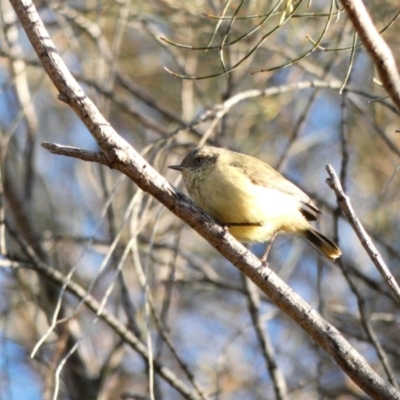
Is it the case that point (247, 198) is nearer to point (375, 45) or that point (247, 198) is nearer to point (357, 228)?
point (357, 228)

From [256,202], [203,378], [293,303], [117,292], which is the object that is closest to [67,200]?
[117,292]

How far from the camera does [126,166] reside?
2.60 meters

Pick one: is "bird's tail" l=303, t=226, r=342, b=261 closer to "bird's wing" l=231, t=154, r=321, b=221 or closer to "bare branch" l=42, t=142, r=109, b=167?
"bird's wing" l=231, t=154, r=321, b=221

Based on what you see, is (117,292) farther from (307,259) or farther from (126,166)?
(126,166)

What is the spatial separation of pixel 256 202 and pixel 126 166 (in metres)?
1.62

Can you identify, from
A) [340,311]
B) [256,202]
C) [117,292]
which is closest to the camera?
[256,202]

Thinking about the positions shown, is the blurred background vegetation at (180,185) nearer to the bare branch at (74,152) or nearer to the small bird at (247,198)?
the small bird at (247,198)

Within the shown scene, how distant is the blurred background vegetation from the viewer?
5.34m

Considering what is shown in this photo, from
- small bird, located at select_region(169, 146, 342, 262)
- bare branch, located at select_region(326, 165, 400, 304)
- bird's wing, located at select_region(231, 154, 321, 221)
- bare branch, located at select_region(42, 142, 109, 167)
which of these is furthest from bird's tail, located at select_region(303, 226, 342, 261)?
bare branch, located at select_region(42, 142, 109, 167)

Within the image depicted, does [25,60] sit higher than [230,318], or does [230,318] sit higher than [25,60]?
[25,60]

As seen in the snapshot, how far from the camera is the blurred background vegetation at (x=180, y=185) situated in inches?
210

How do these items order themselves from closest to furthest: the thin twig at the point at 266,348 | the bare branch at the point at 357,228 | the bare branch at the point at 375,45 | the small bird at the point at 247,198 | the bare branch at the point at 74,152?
the bare branch at the point at 375,45 < the bare branch at the point at 357,228 < the bare branch at the point at 74,152 < the small bird at the point at 247,198 < the thin twig at the point at 266,348

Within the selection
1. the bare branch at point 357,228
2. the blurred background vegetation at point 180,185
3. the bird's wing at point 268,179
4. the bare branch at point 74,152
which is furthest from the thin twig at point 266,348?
the bare branch at point 74,152

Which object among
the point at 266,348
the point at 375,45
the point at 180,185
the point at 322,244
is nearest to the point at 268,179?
the point at 322,244
